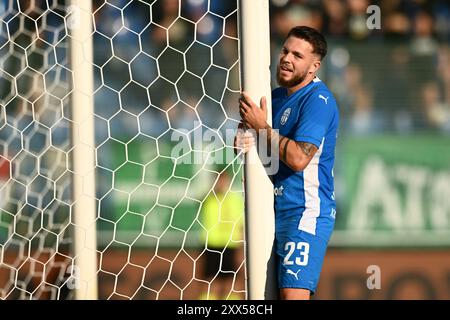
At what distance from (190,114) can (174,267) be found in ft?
3.61

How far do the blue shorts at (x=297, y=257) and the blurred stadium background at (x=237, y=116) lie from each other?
9.83 ft

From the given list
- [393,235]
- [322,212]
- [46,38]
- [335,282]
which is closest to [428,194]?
[393,235]

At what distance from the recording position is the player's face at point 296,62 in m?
2.14

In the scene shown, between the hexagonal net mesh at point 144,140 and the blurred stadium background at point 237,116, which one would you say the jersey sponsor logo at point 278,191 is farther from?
the blurred stadium background at point 237,116

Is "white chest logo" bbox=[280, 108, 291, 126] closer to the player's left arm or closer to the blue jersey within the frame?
the blue jersey

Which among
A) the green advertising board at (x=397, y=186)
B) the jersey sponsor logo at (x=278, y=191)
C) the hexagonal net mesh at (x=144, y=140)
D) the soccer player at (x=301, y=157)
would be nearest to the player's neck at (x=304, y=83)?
the soccer player at (x=301, y=157)

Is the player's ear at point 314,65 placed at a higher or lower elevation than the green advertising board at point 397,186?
higher

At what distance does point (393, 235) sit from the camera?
237 inches

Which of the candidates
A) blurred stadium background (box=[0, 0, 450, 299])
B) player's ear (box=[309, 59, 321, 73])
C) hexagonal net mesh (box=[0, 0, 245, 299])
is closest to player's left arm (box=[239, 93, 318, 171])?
player's ear (box=[309, 59, 321, 73])

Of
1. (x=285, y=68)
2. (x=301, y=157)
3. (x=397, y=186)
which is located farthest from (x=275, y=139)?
(x=397, y=186)

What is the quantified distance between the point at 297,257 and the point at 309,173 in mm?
232

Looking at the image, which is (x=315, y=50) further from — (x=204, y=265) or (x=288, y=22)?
(x=288, y=22)

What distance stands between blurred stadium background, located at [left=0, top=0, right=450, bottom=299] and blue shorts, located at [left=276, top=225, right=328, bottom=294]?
3.00m
